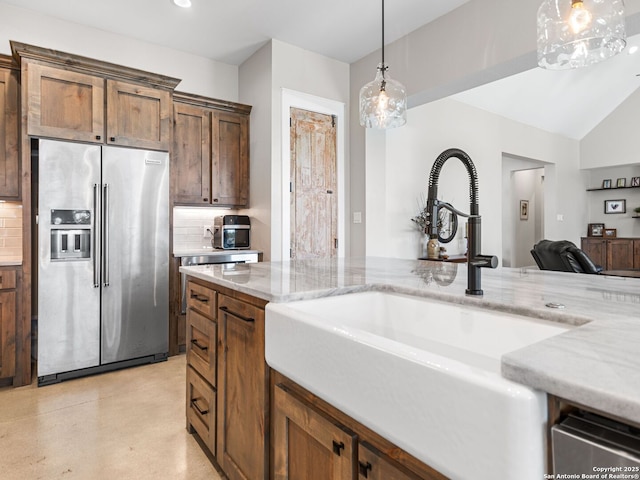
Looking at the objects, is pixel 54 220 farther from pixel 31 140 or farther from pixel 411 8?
pixel 411 8

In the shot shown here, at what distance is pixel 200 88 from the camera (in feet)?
13.4

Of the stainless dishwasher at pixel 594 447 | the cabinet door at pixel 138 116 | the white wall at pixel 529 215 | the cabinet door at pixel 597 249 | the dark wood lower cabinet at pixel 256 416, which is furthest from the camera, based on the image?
the white wall at pixel 529 215

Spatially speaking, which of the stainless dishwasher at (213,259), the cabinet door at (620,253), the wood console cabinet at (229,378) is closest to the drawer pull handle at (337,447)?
the wood console cabinet at (229,378)

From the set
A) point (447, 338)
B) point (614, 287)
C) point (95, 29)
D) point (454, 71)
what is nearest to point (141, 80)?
point (95, 29)

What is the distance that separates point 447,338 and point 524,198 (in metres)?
8.50

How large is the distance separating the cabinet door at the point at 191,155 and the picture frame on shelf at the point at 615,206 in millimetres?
8516

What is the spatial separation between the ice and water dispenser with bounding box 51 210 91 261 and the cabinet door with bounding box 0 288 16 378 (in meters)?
0.41

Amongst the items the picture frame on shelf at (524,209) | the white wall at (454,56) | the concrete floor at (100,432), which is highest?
the white wall at (454,56)

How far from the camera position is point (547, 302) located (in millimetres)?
1091

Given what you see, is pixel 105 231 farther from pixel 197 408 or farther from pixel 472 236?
pixel 472 236

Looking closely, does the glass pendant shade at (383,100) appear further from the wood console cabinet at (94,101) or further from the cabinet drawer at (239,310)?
the wood console cabinet at (94,101)

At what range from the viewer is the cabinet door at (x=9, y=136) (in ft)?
9.64

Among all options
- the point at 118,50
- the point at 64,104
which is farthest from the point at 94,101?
the point at 118,50

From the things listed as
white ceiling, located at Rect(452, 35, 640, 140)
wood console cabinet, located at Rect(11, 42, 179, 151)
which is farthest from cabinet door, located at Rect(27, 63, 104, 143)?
white ceiling, located at Rect(452, 35, 640, 140)
